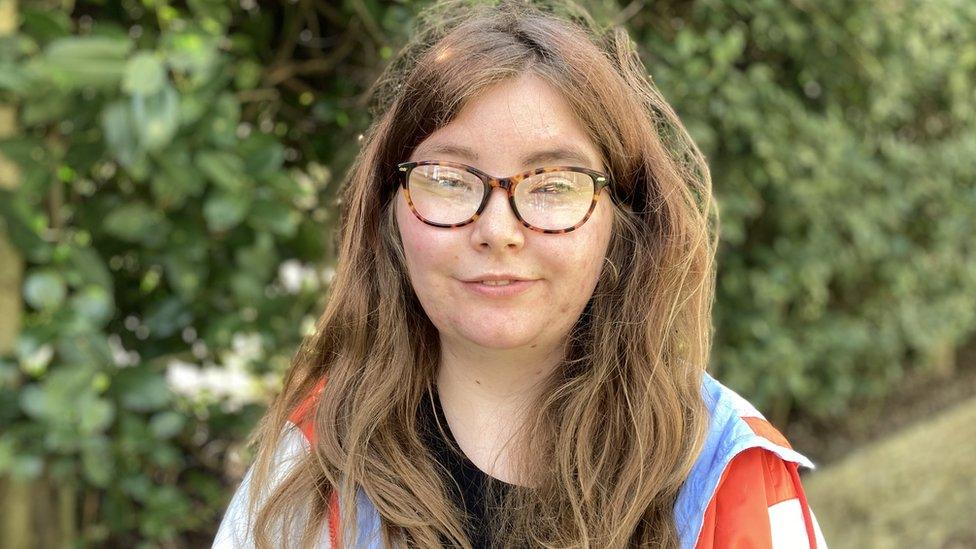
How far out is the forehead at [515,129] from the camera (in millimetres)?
1392

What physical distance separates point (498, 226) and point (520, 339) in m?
0.17

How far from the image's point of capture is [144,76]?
6.51 feet

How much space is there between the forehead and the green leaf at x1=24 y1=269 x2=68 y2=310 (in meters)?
1.16

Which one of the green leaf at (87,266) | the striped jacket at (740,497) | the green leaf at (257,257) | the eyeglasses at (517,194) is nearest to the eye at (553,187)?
the eyeglasses at (517,194)

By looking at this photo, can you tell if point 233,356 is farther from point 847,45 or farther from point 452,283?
point 847,45

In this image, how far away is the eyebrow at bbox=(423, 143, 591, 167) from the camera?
1.39 meters

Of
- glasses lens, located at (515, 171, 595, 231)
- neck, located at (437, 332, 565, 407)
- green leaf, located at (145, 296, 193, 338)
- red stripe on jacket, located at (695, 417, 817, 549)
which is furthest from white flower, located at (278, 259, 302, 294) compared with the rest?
red stripe on jacket, located at (695, 417, 817, 549)

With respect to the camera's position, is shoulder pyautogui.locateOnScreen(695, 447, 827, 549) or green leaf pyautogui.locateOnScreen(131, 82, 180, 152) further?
green leaf pyautogui.locateOnScreen(131, 82, 180, 152)

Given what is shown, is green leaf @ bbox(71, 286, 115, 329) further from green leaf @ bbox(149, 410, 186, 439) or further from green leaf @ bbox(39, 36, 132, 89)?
green leaf @ bbox(39, 36, 132, 89)

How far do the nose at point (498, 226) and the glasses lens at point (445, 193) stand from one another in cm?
2

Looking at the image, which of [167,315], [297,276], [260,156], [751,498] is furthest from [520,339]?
[297,276]

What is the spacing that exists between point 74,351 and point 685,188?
1.35 m

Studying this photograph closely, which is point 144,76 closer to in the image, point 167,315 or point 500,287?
point 167,315

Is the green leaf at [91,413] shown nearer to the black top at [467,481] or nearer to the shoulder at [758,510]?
the black top at [467,481]
